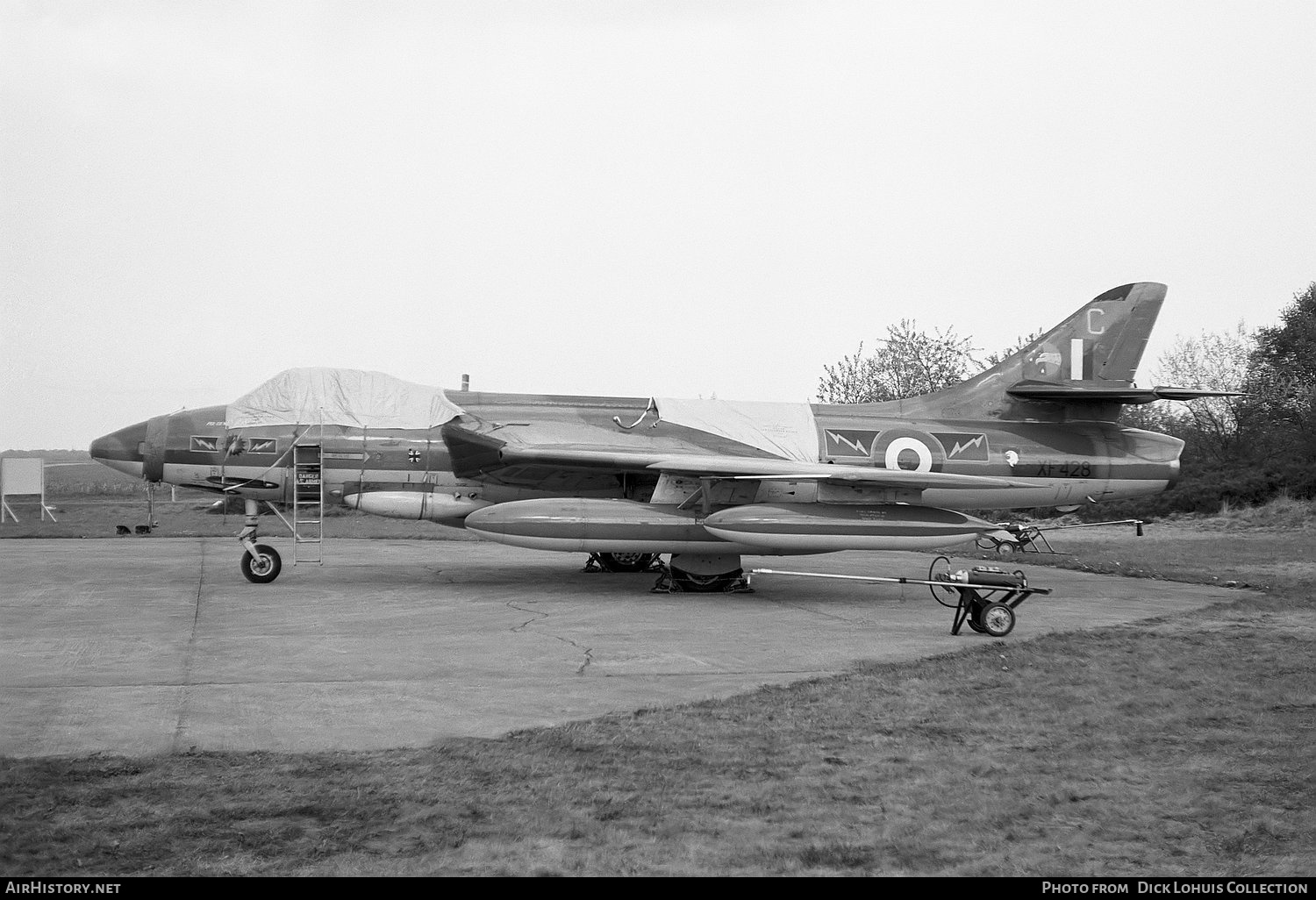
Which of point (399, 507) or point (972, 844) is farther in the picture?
point (399, 507)

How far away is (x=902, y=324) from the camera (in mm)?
39219

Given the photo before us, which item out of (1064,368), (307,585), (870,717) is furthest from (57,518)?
(870,717)

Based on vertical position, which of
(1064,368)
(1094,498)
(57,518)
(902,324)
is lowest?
(57,518)

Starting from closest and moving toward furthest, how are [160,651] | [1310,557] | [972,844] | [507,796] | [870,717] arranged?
1. [972,844]
2. [507,796]
3. [870,717]
4. [160,651]
5. [1310,557]

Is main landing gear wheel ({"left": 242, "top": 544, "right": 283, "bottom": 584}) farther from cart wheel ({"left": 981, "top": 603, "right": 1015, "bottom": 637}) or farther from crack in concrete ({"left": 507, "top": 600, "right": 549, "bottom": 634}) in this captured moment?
cart wheel ({"left": 981, "top": 603, "right": 1015, "bottom": 637})

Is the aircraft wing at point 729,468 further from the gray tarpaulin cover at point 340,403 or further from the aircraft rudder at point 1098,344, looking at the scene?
the aircraft rudder at point 1098,344

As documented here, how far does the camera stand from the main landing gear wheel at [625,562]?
1689cm

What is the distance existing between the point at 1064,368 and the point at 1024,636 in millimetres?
7407

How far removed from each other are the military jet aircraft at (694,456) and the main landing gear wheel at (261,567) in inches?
1.3

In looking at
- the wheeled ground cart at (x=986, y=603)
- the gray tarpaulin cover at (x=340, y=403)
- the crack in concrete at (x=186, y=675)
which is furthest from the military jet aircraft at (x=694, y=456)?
the wheeled ground cart at (x=986, y=603)

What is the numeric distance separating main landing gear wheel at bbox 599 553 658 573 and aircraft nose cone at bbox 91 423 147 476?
697 cm

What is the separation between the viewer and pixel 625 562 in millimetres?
16953

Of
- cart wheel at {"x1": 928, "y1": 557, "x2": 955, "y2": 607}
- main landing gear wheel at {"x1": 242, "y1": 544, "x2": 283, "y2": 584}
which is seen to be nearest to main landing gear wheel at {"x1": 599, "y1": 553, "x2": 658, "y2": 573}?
cart wheel at {"x1": 928, "y1": 557, "x2": 955, "y2": 607}
